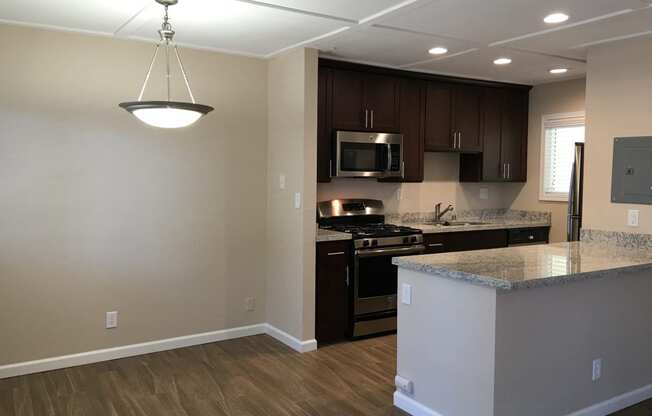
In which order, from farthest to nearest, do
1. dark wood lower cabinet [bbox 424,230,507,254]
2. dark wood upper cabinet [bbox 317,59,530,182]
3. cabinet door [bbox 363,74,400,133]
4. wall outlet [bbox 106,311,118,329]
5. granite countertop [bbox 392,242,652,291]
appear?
1. dark wood lower cabinet [bbox 424,230,507,254]
2. cabinet door [bbox 363,74,400,133]
3. dark wood upper cabinet [bbox 317,59,530,182]
4. wall outlet [bbox 106,311,118,329]
5. granite countertop [bbox 392,242,652,291]

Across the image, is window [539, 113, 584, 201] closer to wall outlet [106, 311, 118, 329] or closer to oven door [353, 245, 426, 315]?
oven door [353, 245, 426, 315]

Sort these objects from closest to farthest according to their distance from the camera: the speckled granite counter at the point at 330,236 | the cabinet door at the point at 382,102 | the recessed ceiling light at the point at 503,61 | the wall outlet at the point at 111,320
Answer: the wall outlet at the point at 111,320
the speckled granite counter at the point at 330,236
the recessed ceiling light at the point at 503,61
the cabinet door at the point at 382,102

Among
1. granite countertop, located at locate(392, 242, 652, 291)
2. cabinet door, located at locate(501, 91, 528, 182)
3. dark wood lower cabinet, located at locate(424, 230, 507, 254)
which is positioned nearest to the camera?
granite countertop, located at locate(392, 242, 652, 291)

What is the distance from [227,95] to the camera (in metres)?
4.59

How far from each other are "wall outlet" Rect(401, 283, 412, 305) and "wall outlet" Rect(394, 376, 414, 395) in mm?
467

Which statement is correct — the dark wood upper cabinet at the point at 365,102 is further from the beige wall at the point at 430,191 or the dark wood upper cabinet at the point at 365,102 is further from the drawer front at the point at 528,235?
the drawer front at the point at 528,235

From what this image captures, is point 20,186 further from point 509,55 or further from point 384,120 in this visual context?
point 509,55

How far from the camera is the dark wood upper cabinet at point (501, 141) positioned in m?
5.82

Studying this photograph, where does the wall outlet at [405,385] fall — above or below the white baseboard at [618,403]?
above

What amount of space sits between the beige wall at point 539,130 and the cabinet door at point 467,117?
0.73 metres

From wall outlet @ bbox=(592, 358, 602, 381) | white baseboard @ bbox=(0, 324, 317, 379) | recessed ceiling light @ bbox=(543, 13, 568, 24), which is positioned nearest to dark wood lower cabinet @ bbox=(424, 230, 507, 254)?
white baseboard @ bbox=(0, 324, 317, 379)

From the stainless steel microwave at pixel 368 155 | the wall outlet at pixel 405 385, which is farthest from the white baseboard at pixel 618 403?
the stainless steel microwave at pixel 368 155

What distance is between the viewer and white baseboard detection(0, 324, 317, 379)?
3.88 m

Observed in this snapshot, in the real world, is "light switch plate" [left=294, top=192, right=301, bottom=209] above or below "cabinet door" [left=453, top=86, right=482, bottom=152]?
below
